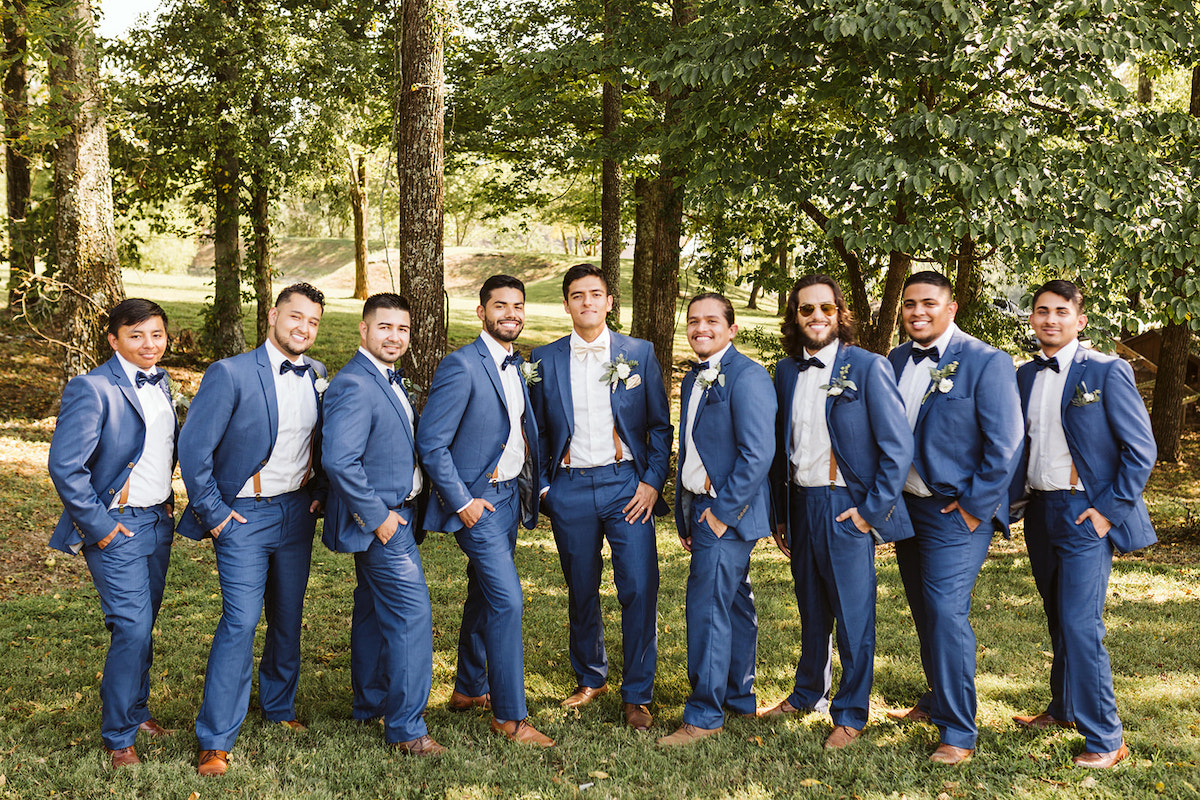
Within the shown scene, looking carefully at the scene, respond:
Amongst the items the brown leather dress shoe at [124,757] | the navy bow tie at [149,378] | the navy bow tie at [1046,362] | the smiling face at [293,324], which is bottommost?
the brown leather dress shoe at [124,757]

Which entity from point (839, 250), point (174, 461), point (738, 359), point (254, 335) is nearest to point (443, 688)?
point (174, 461)

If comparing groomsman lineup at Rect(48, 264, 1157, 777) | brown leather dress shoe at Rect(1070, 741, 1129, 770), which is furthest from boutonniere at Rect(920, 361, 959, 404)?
brown leather dress shoe at Rect(1070, 741, 1129, 770)

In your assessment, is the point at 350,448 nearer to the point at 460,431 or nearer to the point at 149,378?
the point at 460,431

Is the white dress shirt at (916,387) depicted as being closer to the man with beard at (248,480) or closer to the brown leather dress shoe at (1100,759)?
the brown leather dress shoe at (1100,759)

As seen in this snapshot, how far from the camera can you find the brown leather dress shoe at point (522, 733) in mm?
4594

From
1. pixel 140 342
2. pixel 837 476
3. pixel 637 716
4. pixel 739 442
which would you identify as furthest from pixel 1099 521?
pixel 140 342

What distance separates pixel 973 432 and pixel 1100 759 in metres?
1.66

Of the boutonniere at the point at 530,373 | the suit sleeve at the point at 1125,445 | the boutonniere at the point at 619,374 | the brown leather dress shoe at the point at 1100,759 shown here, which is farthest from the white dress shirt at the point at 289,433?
the brown leather dress shoe at the point at 1100,759

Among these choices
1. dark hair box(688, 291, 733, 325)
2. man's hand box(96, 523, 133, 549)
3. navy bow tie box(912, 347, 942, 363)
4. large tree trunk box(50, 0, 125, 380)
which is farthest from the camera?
large tree trunk box(50, 0, 125, 380)

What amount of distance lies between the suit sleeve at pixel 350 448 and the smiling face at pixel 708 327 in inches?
68.4

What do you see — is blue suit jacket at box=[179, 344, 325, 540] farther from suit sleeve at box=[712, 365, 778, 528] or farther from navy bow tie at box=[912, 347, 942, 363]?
navy bow tie at box=[912, 347, 942, 363]

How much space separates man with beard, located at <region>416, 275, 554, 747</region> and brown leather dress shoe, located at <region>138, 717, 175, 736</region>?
1.70 meters

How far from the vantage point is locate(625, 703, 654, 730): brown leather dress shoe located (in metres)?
4.84

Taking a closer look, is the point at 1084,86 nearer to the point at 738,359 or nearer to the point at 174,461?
the point at 738,359
